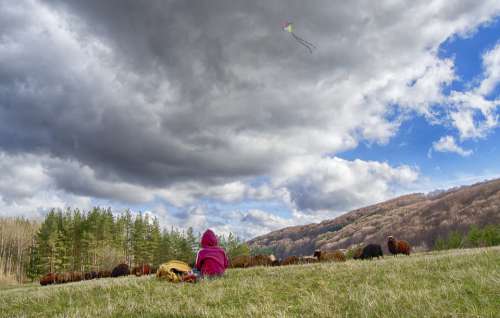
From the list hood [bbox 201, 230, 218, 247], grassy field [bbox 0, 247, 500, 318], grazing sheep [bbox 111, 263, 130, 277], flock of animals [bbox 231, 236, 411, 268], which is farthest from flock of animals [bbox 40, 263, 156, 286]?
grassy field [bbox 0, 247, 500, 318]

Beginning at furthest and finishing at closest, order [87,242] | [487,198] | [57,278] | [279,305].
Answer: [487,198], [87,242], [57,278], [279,305]

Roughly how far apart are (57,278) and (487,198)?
225 metres

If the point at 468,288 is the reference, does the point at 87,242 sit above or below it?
above

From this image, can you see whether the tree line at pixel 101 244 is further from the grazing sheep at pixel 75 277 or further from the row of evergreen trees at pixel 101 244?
the grazing sheep at pixel 75 277

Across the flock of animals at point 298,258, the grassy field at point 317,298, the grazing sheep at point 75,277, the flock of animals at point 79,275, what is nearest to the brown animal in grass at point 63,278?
the flock of animals at point 79,275

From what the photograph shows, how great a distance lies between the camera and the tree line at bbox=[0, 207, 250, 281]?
8306 centimetres

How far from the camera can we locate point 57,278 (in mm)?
27203

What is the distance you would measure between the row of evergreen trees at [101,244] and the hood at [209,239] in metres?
75.9

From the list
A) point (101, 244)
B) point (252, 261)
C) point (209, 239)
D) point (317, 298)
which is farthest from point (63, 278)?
point (101, 244)

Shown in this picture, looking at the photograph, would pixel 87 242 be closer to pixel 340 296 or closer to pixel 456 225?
pixel 340 296

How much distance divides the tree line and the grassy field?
78461mm

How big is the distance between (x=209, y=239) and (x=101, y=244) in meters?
88.8

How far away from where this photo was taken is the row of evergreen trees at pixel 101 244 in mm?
83000

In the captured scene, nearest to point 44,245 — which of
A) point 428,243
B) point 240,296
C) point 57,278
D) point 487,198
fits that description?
point 57,278
